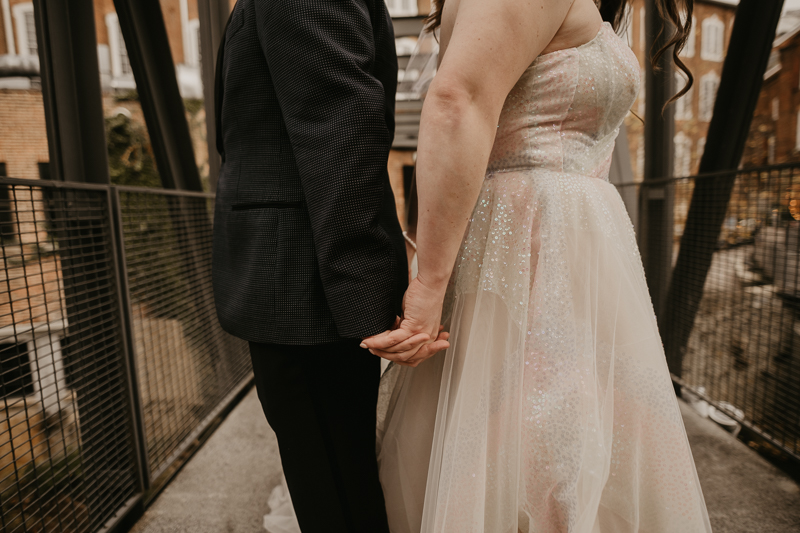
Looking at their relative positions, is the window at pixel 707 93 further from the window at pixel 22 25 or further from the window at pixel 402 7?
the window at pixel 22 25

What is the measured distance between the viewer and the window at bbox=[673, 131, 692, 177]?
2.51m

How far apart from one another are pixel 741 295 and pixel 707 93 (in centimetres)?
127

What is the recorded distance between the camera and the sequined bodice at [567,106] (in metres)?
0.74

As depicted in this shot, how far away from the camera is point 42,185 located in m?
1.06

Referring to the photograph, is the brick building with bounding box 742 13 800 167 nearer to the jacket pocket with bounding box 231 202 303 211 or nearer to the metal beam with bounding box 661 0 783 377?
the metal beam with bounding box 661 0 783 377

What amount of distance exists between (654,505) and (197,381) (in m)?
1.90

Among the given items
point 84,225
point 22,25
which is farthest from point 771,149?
point 22,25

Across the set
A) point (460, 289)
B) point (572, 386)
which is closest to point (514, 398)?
point (572, 386)

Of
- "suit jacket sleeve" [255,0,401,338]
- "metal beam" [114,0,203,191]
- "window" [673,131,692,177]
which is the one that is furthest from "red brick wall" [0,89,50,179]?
"window" [673,131,692,177]

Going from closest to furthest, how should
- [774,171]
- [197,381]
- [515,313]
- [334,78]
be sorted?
[334,78] → [515,313] → [774,171] → [197,381]

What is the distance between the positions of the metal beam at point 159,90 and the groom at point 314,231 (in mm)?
1466

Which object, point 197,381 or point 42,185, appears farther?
point 197,381

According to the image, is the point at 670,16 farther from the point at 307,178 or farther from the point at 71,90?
the point at 71,90

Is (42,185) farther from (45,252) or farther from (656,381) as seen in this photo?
(656,381)
